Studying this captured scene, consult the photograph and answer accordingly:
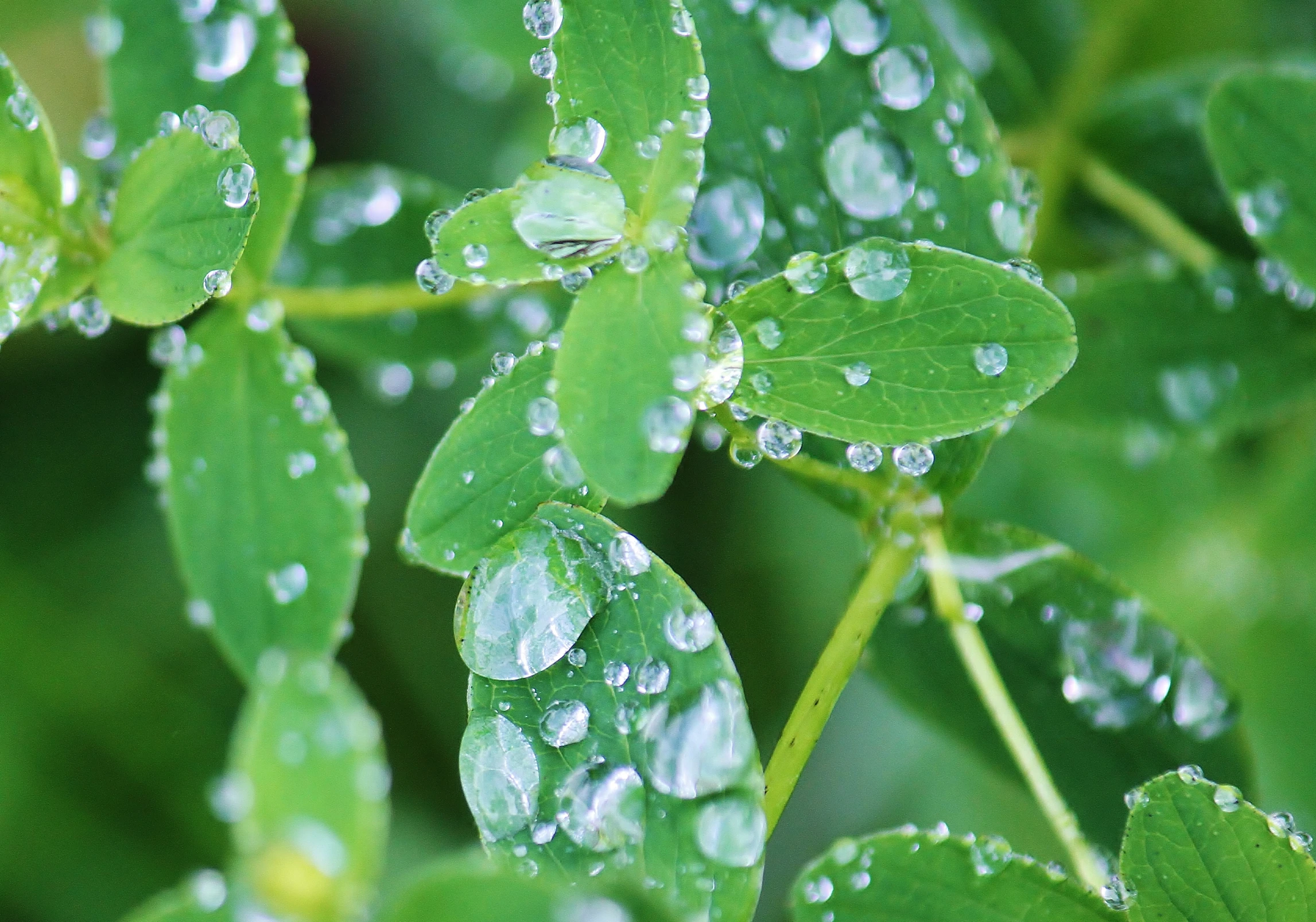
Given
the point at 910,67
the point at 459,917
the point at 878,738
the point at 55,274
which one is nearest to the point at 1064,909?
the point at 459,917

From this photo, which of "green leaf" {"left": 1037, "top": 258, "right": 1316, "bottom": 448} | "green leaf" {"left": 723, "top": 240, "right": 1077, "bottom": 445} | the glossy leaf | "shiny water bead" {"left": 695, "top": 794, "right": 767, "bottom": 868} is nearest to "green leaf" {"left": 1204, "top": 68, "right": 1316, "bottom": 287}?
"green leaf" {"left": 1037, "top": 258, "right": 1316, "bottom": 448}

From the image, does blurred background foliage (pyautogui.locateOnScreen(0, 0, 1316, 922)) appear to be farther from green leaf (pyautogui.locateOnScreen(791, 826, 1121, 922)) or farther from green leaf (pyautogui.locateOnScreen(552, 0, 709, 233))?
green leaf (pyautogui.locateOnScreen(552, 0, 709, 233))

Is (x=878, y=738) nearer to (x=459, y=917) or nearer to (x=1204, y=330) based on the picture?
(x=1204, y=330)

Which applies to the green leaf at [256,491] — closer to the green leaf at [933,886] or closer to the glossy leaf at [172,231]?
the glossy leaf at [172,231]

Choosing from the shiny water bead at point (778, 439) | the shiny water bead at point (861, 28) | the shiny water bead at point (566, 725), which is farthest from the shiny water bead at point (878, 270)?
the shiny water bead at point (566, 725)

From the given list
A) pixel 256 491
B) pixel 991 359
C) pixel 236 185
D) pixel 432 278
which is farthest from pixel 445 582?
pixel 991 359
